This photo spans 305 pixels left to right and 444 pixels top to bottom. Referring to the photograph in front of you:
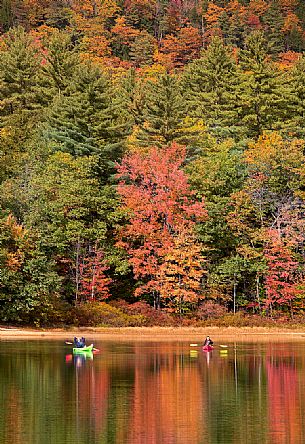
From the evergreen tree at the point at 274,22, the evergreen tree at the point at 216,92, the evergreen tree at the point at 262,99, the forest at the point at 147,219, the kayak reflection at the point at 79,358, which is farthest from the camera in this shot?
the evergreen tree at the point at 274,22

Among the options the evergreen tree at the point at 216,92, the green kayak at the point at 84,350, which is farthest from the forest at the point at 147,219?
the green kayak at the point at 84,350

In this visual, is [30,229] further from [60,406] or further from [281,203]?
[60,406]

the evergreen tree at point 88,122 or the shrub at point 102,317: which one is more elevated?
the evergreen tree at point 88,122

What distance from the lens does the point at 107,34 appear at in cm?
17325

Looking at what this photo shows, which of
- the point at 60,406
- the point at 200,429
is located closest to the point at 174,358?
the point at 60,406

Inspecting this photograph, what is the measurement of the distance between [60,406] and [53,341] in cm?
2973

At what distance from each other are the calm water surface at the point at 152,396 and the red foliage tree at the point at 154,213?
18.5m

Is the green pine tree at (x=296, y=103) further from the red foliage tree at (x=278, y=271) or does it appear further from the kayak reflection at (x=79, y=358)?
the kayak reflection at (x=79, y=358)

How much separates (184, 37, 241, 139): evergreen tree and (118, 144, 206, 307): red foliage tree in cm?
1909

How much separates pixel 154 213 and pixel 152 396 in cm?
3952

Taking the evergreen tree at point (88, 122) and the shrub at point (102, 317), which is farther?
the evergreen tree at point (88, 122)

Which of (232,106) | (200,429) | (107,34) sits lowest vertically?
(200,429)

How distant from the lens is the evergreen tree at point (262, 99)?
9325 centimetres

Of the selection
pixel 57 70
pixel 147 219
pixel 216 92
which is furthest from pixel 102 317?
pixel 57 70
